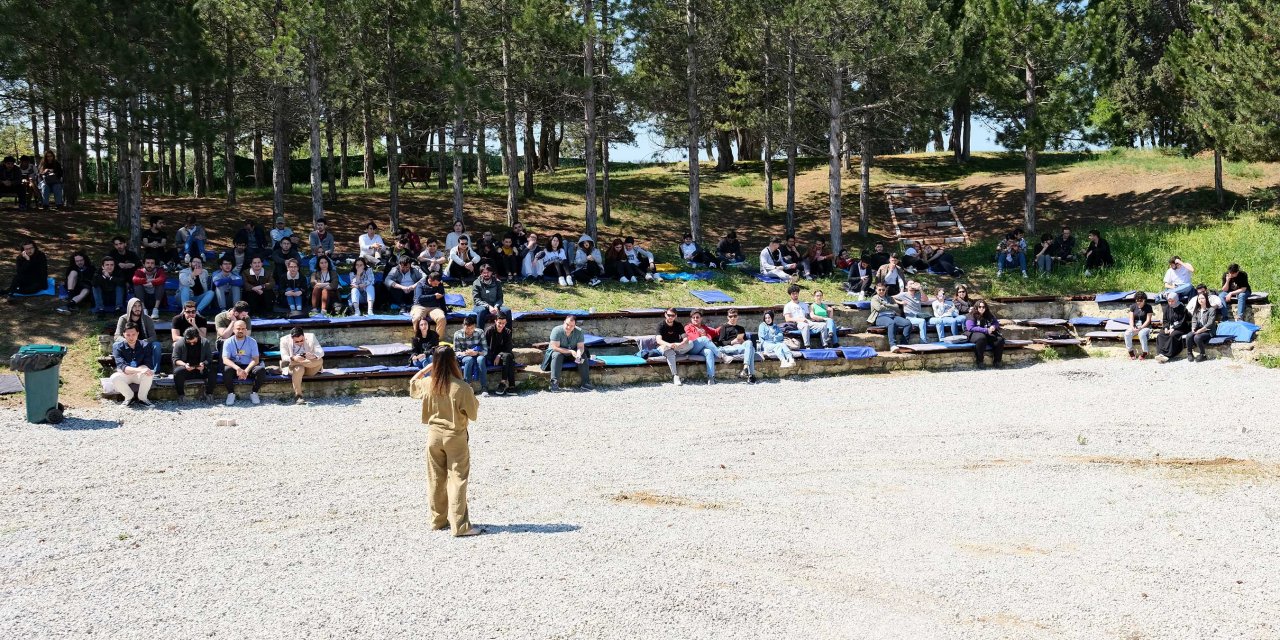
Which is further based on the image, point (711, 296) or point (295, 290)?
point (711, 296)

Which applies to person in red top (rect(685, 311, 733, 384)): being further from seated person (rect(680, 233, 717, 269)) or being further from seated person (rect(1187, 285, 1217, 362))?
seated person (rect(1187, 285, 1217, 362))

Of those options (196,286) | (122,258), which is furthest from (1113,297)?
(122,258)

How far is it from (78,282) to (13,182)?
965 centimetres

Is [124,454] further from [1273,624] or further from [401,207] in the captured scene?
[401,207]

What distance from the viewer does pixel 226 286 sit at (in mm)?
15312

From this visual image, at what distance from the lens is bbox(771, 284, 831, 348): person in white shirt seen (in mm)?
16156

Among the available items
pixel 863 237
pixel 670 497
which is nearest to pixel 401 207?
pixel 863 237

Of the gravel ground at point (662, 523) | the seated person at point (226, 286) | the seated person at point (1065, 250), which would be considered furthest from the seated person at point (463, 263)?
the seated person at point (1065, 250)

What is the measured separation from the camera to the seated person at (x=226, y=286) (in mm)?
15172

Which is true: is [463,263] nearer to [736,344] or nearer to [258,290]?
[258,290]

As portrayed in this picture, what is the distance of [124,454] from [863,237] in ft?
71.2

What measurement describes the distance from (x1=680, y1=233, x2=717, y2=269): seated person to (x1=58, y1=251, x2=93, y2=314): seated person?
1117 centimetres

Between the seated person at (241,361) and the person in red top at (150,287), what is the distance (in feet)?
9.51

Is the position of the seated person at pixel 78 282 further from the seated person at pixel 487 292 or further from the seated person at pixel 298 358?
the seated person at pixel 487 292
